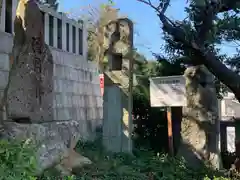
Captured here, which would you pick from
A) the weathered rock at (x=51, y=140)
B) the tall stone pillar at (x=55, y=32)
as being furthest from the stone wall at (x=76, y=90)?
the weathered rock at (x=51, y=140)

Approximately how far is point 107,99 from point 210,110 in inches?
87.0

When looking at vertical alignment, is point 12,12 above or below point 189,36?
above

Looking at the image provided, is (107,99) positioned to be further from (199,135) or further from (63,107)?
(199,135)

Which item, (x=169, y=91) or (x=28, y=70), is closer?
(x=28, y=70)

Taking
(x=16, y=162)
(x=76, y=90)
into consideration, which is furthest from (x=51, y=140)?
(x=76, y=90)

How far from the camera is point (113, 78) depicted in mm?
8289

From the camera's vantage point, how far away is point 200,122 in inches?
314

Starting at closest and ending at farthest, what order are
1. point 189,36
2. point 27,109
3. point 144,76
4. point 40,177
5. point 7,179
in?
point 7,179 → point 40,177 → point 27,109 → point 189,36 → point 144,76

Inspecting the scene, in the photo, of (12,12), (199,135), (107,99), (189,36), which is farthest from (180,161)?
(12,12)

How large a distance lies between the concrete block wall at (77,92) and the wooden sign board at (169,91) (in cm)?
223

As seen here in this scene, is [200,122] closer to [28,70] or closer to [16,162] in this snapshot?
[28,70]

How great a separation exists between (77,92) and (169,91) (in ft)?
9.53

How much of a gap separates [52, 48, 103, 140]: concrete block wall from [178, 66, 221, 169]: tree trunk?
8.89 ft

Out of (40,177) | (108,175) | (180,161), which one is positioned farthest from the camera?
(180,161)
